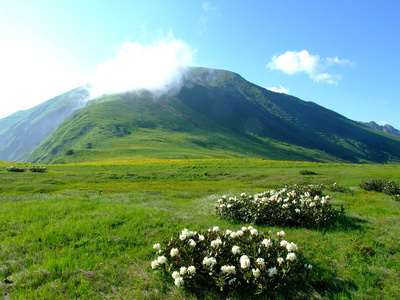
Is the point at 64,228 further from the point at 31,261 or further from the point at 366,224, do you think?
the point at 366,224

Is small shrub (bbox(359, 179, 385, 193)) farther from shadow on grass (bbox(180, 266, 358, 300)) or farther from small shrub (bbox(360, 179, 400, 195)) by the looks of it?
shadow on grass (bbox(180, 266, 358, 300))

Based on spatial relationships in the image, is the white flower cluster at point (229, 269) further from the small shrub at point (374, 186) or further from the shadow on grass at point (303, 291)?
the small shrub at point (374, 186)

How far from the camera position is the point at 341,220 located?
471 inches

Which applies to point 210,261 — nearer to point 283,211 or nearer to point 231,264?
point 231,264

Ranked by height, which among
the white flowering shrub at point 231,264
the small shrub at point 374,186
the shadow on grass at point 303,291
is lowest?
the small shrub at point 374,186

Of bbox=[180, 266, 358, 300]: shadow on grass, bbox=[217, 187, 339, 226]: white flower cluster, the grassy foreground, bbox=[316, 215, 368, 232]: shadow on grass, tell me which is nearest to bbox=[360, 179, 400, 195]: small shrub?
the grassy foreground

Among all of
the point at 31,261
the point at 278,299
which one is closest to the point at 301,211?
the point at 278,299

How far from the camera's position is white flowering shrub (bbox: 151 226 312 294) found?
5.57 metres

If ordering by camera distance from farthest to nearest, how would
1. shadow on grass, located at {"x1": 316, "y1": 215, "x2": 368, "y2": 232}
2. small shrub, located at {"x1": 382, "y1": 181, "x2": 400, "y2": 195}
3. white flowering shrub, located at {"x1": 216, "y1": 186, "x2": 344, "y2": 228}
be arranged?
small shrub, located at {"x1": 382, "y1": 181, "x2": 400, "y2": 195} → white flowering shrub, located at {"x1": 216, "y1": 186, "x2": 344, "y2": 228} → shadow on grass, located at {"x1": 316, "y1": 215, "x2": 368, "y2": 232}

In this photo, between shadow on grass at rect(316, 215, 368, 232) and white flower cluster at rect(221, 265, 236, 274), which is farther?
shadow on grass at rect(316, 215, 368, 232)

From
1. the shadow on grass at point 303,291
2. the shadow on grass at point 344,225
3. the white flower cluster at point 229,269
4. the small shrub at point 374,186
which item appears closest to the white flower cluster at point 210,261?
the white flower cluster at point 229,269

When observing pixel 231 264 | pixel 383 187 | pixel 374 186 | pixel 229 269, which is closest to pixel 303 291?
pixel 231 264

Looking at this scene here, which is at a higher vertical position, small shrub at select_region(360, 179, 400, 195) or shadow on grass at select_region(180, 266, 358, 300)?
shadow on grass at select_region(180, 266, 358, 300)

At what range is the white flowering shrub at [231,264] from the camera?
5.57 meters
